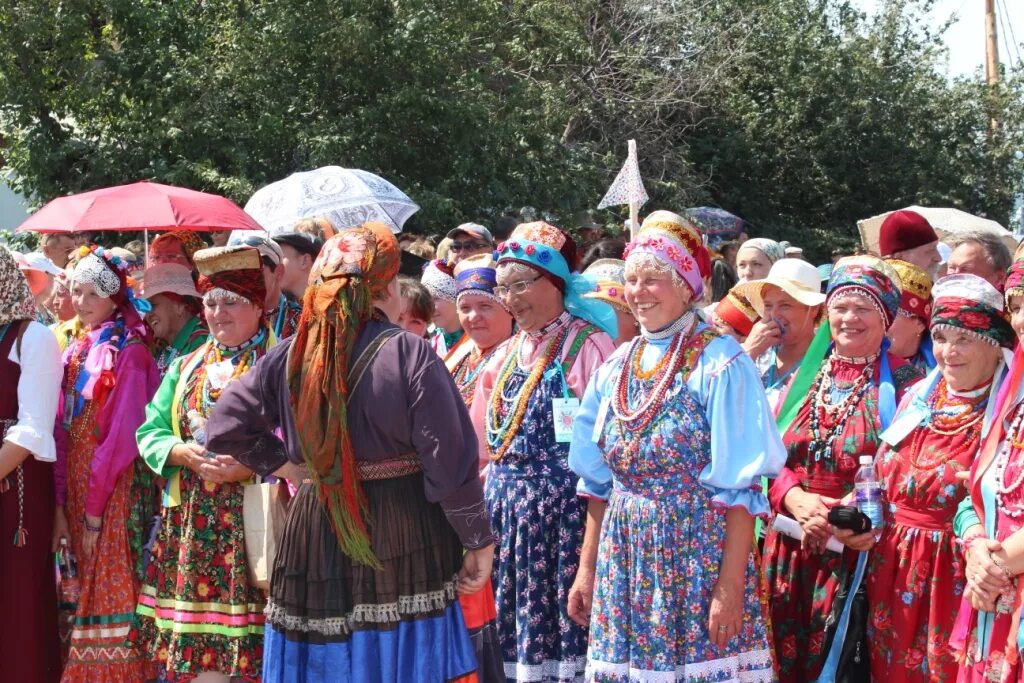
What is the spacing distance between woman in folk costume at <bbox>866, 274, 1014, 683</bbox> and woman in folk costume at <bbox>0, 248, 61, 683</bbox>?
352 centimetres

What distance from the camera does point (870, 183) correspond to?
21719 mm

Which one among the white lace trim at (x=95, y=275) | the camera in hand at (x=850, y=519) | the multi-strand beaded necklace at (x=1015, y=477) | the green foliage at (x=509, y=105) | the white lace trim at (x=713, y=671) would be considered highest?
the green foliage at (x=509, y=105)

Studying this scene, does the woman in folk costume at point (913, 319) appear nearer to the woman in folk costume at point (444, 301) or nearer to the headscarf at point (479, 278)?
the headscarf at point (479, 278)

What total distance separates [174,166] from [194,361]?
8.30 metres

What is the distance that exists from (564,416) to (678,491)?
855mm

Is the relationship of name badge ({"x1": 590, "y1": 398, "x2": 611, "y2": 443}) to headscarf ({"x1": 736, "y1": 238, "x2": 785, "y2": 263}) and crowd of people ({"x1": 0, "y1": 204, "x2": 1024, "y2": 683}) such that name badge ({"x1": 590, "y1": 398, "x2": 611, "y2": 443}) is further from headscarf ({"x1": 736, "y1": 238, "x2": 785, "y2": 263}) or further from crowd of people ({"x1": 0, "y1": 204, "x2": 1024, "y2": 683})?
headscarf ({"x1": 736, "y1": 238, "x2": 785, "y2": 263})

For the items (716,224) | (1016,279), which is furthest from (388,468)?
(716,224)

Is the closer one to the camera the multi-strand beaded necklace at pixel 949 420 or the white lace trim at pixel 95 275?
the multi-strand beaded necklace at pixel 949 420

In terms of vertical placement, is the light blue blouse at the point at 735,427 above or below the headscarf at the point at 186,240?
below

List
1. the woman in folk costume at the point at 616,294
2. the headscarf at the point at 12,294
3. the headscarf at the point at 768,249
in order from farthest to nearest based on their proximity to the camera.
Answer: the headscarf at the point at 768,249, the woman in folk costume at the point at 616,294, the headscarf at the point at 12,294

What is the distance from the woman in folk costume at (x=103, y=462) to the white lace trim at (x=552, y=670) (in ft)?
6.31

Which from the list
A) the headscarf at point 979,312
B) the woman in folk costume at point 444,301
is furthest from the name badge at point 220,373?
the headscarf at point 979,312

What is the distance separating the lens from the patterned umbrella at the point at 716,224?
52.4 feet

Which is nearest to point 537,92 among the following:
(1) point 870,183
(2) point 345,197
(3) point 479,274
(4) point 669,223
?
(2) point 345,197
